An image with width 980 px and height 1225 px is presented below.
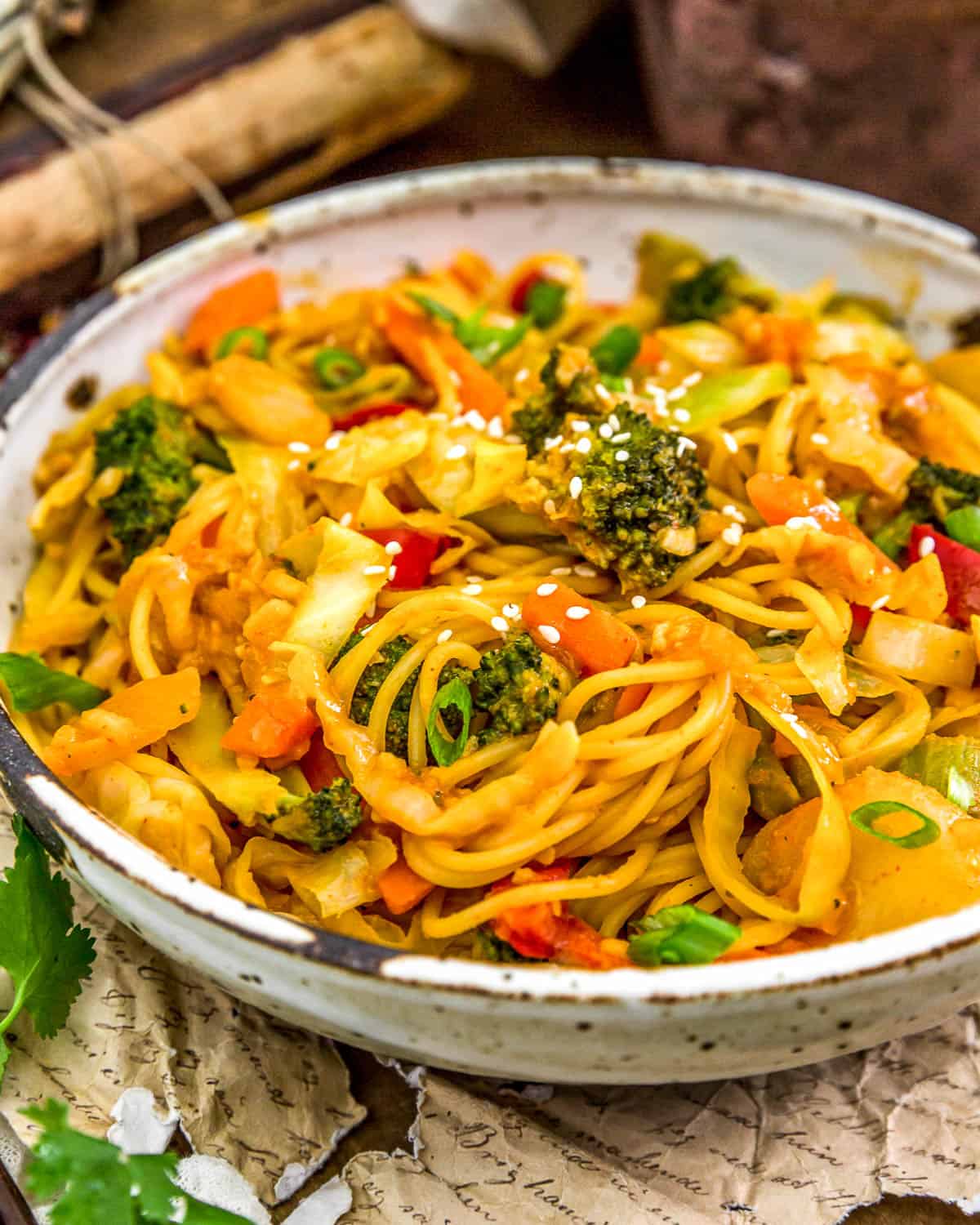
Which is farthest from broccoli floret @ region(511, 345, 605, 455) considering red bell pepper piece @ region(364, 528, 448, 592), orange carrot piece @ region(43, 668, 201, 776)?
orange carrot piece @ region(43, 668, 201, 776)

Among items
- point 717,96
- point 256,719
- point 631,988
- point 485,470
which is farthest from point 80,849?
point 717,96

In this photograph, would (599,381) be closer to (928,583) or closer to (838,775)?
(928,583)

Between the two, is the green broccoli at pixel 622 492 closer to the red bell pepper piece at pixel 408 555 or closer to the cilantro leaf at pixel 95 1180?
the red bell pepper piece at pixel 408 555

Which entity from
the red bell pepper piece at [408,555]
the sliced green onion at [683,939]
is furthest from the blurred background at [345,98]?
the sliced green onion at [683,939]

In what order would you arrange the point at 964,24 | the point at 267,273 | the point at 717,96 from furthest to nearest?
the point at 717,96 → the point at 964,24 → the point at 267,273

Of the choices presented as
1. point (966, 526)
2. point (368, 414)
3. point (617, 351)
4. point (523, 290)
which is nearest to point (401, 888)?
point (368, 414)

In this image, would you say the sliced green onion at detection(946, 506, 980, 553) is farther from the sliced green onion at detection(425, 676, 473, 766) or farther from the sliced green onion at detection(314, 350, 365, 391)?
the sliced green onion at detection(314, 350, 365, 391)
